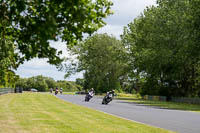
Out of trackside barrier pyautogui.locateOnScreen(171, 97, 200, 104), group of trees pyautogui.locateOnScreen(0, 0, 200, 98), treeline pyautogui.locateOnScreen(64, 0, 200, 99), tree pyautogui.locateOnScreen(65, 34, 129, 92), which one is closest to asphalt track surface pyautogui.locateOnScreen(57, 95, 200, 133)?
group of trees pyautogui.locateOnScreen(0, 0, 200, 98)

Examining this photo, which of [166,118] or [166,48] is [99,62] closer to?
[166,48]

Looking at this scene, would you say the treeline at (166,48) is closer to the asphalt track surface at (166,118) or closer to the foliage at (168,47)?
the foliage at (168,47)

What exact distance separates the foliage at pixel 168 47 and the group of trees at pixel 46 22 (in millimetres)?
34494

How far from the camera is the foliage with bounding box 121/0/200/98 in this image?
149 feet

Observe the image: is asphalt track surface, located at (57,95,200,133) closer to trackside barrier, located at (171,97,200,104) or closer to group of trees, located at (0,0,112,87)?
group of trees, located at (0,0,112,87)

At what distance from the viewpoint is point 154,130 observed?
1408 cm

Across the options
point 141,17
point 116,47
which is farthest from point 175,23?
point 116,47

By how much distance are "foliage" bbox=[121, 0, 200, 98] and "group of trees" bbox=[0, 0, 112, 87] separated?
34.5 metres

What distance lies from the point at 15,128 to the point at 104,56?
7893cm

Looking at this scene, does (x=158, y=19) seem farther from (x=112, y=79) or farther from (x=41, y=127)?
(x=41, y=127)

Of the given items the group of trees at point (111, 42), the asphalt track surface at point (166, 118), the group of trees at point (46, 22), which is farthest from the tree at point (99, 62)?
the group of trees at point (46, 22)

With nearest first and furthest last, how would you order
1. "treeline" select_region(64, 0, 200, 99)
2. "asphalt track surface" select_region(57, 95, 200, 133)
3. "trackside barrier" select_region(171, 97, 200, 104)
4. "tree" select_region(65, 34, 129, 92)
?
"asphalt track surface" select_region(57, 95, 200, 133), "treeline" select_region(64, 0, 200, 99), "trackside barrier" select_region(171, 97, 200, 104), "tree" select_region(65, 34, 129, 92)

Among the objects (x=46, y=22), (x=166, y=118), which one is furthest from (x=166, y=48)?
(x=46, y=22)

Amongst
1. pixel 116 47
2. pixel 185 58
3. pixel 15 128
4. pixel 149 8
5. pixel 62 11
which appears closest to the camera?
pixel 62 11
